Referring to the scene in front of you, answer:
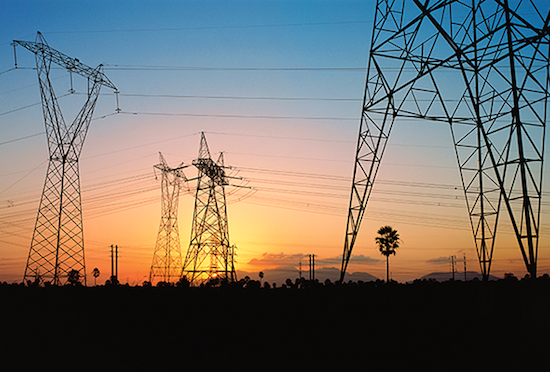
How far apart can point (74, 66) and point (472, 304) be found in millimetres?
31029

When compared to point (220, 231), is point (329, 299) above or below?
below

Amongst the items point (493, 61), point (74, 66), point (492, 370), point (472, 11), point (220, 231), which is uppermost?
point (74, 66)

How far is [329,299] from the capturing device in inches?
639

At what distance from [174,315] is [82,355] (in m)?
3.25

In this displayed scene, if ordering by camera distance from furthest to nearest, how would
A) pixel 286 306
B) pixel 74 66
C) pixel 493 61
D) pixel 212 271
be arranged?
1. pixel 212 271
2. pixel 74 66
3. pixel 493 61
4. pixel 286 306

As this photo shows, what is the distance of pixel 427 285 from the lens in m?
17.3

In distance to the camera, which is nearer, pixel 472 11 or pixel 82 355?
pixel 82 355

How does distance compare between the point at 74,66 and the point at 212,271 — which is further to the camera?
the point at 212,271

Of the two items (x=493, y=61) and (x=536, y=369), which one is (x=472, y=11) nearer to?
(x=493, y=61)

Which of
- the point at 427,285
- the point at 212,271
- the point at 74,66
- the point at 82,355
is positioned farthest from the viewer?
the point at 212,271

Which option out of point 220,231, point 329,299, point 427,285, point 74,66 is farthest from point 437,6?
point 220,231

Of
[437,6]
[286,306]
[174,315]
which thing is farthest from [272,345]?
[437,6]

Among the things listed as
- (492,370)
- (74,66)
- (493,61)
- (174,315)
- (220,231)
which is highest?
(74,66)

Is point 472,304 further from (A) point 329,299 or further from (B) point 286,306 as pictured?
(B) point 286,306
